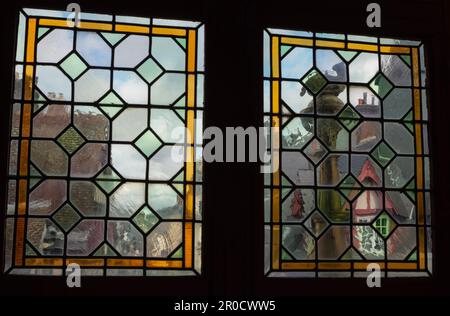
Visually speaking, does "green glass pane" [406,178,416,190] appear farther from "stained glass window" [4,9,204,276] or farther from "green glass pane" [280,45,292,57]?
"stained glass window" [4,9,204,276]

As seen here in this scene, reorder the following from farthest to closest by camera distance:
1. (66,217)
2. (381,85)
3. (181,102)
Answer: (381,85) → (181,102) → (66,217)

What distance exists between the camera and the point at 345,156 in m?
2.15

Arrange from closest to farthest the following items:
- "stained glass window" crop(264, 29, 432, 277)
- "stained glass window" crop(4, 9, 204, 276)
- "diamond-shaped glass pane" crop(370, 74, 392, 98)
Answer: "stained glass window" crop(4, 9, 204, 276) → "stained glass window" crop(264, 29, 432, 277) → "diamond-shaped glass pane" crop(370, 74, 392, 98)

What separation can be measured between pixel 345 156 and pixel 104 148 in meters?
0.89

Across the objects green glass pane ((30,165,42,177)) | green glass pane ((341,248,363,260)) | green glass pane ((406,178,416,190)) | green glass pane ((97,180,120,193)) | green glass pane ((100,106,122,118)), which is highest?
green glass pane ((100,106,122,118))

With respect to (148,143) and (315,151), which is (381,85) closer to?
(315,151)

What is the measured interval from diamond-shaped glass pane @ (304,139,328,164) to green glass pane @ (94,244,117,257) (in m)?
0.79

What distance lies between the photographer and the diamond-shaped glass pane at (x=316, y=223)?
209cm

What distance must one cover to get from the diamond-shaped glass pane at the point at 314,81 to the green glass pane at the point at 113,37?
0.70 m

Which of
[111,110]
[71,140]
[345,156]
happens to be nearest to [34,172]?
[71,140]

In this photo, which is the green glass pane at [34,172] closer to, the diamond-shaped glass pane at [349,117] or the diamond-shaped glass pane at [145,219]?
the diamond-shaped glass pane at [145,219]

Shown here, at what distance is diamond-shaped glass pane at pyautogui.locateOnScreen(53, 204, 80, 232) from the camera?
6.41 feet

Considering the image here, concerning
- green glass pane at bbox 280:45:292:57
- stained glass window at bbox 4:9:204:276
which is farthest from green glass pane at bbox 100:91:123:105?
green glass pane at bbox 280:45:292:57
